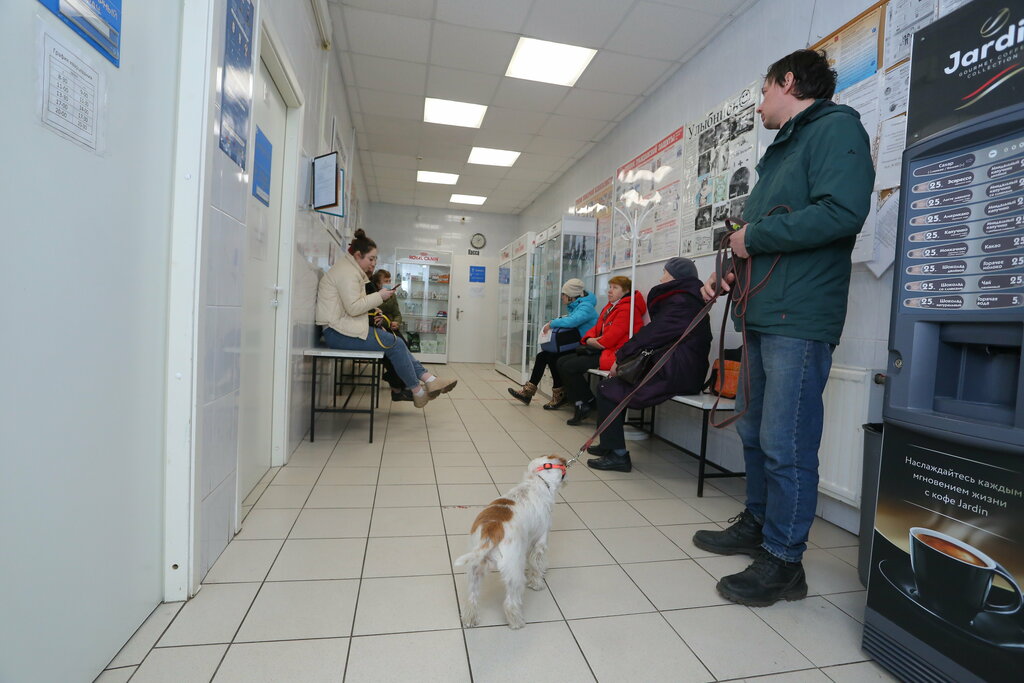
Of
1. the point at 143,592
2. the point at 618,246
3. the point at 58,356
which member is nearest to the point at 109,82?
the point at 58,356

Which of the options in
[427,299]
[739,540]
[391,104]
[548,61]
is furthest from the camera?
[427,299]

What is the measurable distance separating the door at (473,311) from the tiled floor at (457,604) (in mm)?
7052

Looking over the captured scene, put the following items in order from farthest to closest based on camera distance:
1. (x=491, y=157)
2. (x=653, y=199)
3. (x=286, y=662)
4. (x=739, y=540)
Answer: (x=491, y=157)
(x=653, y=199)
(x=739, y=540)
(x=286, y=662)

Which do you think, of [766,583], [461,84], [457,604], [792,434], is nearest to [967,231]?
[792,434]

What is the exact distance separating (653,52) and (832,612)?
3911mm

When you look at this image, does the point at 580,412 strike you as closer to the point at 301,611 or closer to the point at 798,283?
the point at 798,283

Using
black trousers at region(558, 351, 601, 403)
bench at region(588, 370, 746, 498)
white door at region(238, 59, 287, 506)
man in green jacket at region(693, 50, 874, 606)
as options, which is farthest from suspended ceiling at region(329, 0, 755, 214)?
bench at region(588, 370, 746, 498)

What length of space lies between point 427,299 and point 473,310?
94cm

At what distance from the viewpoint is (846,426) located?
218 centimetres

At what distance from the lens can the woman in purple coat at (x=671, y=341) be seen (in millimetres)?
2891

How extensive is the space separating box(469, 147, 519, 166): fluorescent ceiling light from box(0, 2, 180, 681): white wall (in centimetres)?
525

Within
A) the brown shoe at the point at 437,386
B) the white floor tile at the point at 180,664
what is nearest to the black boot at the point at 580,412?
the brown shoe at the point at 437,386

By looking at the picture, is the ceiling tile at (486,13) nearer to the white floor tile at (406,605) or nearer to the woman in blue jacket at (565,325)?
the woman in blue jacket at (565,325)

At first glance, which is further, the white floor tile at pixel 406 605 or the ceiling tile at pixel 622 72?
the ceiling tile at pixel 622 72
